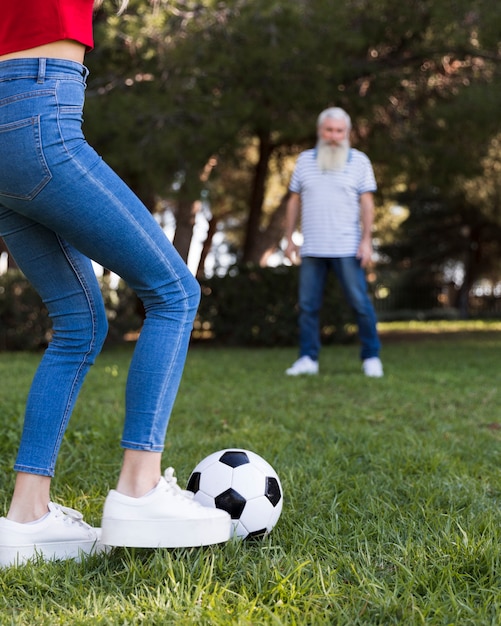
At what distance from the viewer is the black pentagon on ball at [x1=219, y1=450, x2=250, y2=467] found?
2438mm

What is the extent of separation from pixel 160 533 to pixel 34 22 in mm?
1389

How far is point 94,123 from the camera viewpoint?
907cm

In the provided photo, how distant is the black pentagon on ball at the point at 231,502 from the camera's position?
226cm

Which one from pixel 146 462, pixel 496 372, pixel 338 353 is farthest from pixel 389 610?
pixel 338 353

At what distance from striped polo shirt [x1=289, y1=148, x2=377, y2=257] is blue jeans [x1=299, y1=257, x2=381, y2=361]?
0.13m

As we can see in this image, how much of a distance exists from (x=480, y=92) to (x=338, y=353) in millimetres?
4014

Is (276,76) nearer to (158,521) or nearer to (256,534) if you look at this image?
(256,534)

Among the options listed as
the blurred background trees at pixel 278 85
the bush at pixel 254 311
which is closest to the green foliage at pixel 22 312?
the bush at pixel 254 311

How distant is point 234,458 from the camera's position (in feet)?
8.08

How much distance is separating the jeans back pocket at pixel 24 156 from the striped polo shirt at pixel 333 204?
4802 mm

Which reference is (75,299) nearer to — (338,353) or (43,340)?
(338,353)

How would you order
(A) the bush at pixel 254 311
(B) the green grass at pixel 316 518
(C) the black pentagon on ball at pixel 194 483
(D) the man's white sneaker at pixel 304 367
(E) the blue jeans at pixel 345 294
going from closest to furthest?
(B) the green grass at pixel 316 518 → (C) the black pentagon on ball at pixel 194 483 → (E) the blue jeans at pixel 345 294 → (D) the man's white sneaker at pixel 304 367 → (A) the bush at pixel 254 311

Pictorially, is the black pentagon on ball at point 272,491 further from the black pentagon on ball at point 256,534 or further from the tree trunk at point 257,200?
the tree trunk at point 257,200

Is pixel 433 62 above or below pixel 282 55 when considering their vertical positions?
above
